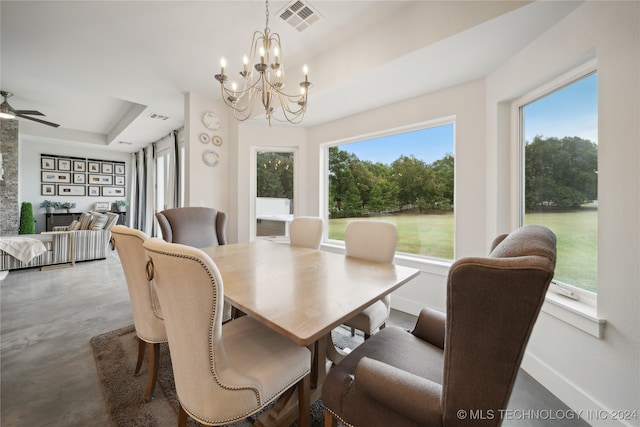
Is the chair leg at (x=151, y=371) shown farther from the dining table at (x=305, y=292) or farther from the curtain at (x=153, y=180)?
the curtain at (x=153, y=180)

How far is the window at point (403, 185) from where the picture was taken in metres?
2.76

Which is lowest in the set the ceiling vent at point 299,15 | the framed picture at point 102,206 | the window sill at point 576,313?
the window sill at point 576,313

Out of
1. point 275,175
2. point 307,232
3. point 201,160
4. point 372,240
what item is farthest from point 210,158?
point 372,240

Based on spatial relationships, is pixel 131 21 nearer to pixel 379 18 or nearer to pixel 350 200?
pixel 379 18

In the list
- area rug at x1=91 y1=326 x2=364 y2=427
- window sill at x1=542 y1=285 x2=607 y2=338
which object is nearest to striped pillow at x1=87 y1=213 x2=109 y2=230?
area rug at x1=91 y1=326 x2=364 y2=427

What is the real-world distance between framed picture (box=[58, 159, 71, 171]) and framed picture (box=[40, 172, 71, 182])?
128mm

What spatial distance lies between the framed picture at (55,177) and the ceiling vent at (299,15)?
26.1ft

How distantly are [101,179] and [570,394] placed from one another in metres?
9.90

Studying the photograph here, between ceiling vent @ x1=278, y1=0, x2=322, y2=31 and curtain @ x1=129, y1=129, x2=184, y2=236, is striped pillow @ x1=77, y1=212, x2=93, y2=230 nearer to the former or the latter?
curtain @ x1=129, y1=129, x2=184, y2=236

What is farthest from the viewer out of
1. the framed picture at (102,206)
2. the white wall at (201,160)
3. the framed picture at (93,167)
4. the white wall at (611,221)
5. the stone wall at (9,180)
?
the framed picture at (102,206)

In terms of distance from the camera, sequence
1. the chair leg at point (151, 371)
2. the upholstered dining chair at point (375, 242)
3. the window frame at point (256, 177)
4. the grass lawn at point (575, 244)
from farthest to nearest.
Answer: the window frame at point (256, 177) < the upholstered dining chair at point (375, 242) < the grass lawn at point (575, 244) < the chair leg at point (151, 371)

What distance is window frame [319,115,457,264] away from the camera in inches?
102

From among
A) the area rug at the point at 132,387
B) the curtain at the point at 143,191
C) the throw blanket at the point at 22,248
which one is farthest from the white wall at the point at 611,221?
the curtain at the point at 143,191

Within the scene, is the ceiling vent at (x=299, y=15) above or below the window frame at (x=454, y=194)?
above
